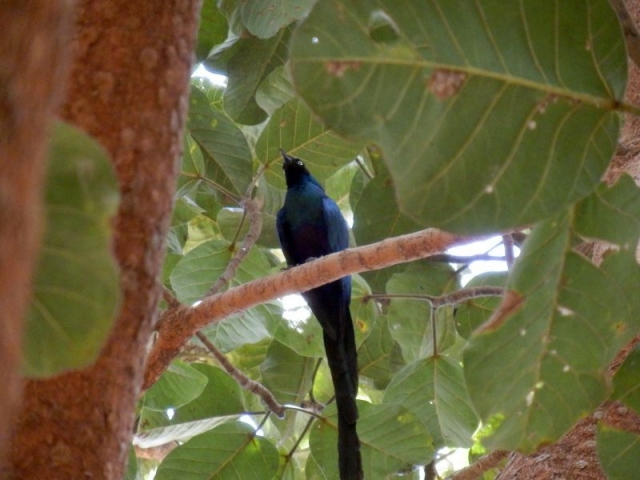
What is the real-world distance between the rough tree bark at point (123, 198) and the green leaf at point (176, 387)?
164 centimetres

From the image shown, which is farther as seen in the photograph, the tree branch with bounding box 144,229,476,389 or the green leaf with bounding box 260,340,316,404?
the green leaf with bounding box 260,340,316,404

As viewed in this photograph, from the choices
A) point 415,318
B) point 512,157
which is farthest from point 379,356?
point 512,157

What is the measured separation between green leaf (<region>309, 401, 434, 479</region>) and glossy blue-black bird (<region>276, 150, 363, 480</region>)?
4 cm

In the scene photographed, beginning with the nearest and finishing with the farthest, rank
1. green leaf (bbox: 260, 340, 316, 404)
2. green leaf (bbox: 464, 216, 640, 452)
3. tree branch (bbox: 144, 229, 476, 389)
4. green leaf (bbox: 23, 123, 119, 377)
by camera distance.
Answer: green leaf (bbox: 23, 123, 119, 377)
green leaf (bbox: 464, 216, 640, 452)
tree branch (bbox: 144, 229, 476, 389)
green leaf (bbox: 260, 340, 316, 404)

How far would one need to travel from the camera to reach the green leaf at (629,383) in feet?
4.30

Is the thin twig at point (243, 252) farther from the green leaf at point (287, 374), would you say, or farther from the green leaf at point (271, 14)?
the green leaf at point (287, 374)

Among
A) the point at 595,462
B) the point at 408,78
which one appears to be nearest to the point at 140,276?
the point at 408,78

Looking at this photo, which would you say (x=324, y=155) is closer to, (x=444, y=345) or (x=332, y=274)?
(x=444, y=345)

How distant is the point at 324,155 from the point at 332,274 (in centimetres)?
99

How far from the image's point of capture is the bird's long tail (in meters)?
2.40

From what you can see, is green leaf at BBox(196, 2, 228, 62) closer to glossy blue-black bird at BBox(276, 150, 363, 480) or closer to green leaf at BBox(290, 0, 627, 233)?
glossy blue-black bird at BBox(276, 150, 363, 480)

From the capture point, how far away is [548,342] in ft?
4.02

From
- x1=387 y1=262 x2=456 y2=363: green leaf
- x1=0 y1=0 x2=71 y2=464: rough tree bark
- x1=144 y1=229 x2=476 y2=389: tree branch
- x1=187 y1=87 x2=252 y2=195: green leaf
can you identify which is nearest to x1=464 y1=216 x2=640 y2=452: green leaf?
x1=144 y1=229 x2=476 y2=389: tree branch

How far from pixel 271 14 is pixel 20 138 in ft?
7.75
